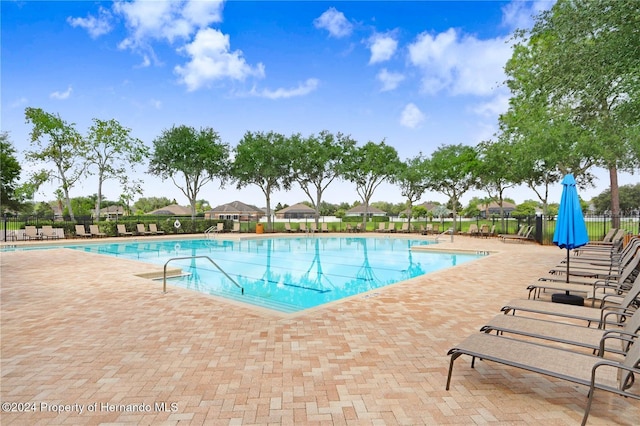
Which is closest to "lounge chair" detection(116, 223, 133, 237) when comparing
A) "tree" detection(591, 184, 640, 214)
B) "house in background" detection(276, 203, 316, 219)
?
"house in background" detection(276, 203, 316, 219)

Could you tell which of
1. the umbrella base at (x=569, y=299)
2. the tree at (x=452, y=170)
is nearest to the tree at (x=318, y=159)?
the tree at (x=452, y=170)

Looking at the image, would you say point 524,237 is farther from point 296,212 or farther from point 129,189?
point 296,212

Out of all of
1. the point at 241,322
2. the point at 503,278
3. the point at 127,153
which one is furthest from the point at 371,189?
the point at 241,322

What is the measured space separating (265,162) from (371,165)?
8.52 m

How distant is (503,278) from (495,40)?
15.6 meters

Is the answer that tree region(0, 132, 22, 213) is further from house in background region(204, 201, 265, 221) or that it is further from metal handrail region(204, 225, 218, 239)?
house in background region(204, 201, 265, 221)

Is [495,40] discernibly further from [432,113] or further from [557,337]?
[557,337]

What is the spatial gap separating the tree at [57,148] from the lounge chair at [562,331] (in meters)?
28.6

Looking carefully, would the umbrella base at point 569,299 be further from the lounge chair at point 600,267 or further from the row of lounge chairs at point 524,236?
the row of lounge chairs at point 524,236

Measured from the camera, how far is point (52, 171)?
26.4 meters

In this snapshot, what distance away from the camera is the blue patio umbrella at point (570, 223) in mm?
6070

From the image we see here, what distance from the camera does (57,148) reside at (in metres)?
26.0

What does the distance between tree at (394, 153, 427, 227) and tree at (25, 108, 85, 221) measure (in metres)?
24.2

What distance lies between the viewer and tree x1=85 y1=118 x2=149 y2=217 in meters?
27.0
